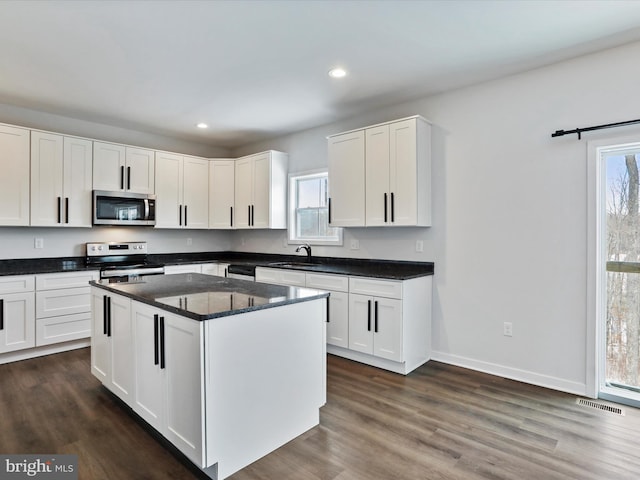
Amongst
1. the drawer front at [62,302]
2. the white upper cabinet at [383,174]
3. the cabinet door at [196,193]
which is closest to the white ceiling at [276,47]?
the white upper cabinet at [383,174]

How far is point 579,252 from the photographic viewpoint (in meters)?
2.92

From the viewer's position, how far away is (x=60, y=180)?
4152 mm

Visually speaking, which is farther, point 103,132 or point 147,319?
point 103,132

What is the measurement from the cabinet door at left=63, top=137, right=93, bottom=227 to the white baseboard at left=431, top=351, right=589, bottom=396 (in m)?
4.25

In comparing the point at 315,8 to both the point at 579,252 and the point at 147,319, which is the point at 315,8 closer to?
the point at 147,319

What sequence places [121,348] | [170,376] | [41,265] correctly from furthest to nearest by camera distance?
[41,265], [121,348], [170,376]

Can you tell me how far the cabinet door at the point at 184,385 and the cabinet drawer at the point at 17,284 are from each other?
264 cm

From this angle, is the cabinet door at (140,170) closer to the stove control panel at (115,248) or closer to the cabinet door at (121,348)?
the stove control panel at (115,248)

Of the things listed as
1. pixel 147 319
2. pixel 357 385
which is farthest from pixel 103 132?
pixel 357 385

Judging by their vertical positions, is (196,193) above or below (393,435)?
above

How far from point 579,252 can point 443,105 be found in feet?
6.01

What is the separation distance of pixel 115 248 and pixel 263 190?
2062 mm

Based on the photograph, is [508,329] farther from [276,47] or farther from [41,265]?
[41,265]

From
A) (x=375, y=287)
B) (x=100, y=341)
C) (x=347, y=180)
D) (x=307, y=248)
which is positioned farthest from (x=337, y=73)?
(x=100, y=341)
